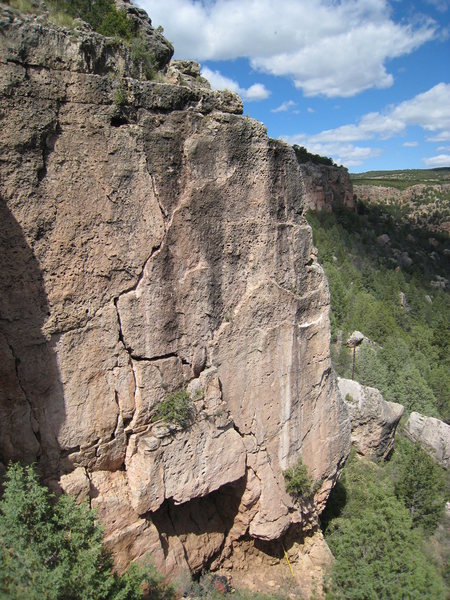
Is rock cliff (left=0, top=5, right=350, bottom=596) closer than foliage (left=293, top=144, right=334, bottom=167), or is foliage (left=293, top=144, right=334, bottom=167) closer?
rock cliff (left=0, top=5, right=350, bottom=596)

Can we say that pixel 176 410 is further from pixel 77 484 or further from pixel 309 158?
pixel 309 158

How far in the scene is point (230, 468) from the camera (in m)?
6.79

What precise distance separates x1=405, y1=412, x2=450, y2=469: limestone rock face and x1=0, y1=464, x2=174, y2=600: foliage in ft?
48.1

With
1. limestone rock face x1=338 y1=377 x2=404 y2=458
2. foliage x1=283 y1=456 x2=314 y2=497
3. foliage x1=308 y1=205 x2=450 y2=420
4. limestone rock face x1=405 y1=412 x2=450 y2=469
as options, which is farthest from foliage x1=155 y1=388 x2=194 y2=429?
foliage x1=308 y1=205 x2=450 y2=420

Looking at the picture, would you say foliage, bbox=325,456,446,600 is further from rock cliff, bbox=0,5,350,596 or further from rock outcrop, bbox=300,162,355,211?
rock outcrop, bbox=300,162,355,211

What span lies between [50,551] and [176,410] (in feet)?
7.35

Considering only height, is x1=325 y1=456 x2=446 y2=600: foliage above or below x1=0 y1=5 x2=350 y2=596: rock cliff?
below

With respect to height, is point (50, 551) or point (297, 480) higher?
point (50, 551)

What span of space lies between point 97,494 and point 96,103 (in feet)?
16.8

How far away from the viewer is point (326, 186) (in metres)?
50.3

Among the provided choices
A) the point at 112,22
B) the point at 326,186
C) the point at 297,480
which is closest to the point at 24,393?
the point at 297,480

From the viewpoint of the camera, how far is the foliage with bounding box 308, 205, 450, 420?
21828mm

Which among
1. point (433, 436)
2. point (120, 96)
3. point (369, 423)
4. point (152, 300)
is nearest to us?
point (120, 96)

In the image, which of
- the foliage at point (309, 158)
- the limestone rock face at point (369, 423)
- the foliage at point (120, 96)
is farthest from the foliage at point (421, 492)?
the foliage at point (309, 158)
